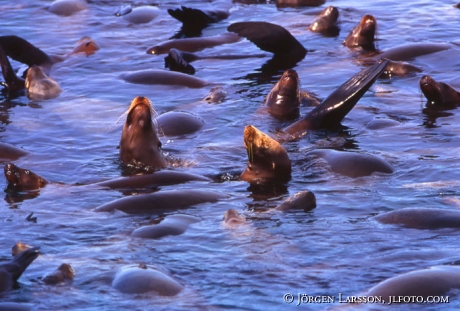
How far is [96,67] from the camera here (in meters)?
13.0

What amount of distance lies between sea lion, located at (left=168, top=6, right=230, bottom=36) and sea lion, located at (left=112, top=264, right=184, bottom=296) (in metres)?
8.87

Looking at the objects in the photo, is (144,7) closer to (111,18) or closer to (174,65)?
(111,18)

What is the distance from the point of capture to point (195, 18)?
14766 millimetres

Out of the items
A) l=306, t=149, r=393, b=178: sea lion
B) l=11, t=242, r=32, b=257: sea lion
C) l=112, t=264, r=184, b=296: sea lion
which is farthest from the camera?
l=306, t=149, r=393, b=178: sea lion

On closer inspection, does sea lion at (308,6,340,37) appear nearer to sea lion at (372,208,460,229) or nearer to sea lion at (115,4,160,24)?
sea lion at (115,4,160,24)

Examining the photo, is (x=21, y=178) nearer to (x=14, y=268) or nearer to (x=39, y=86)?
(x=14, y=268)

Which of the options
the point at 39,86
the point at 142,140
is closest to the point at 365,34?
the point at 39,86

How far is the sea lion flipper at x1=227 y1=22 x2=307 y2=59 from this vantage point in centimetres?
1241

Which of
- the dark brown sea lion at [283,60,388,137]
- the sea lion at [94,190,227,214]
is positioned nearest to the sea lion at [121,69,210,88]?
the dark brown sea lion at [283,60,388,137]

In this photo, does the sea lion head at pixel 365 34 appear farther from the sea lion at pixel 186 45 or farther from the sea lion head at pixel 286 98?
the sea lion head at pixel 286 98

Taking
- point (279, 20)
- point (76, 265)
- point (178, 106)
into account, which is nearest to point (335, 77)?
point (178, 106)

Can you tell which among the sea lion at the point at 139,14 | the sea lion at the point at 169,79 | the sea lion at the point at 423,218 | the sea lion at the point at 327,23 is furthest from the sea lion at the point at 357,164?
the sea lion at the point at 139,14

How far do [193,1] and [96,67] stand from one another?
4600 mm

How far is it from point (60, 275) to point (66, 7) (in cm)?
1080
